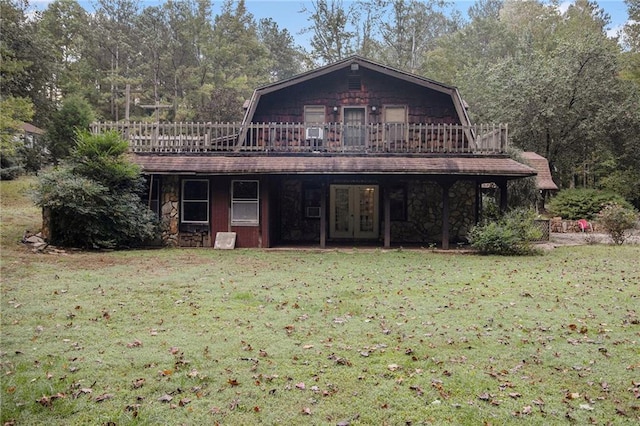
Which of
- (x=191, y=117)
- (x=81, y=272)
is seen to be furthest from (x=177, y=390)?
(x=191, y=117)

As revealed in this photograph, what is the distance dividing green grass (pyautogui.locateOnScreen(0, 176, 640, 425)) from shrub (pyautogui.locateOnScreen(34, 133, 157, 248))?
10.1ft

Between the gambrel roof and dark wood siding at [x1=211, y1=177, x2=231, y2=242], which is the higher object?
the gambrel roof

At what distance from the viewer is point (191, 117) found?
33.3 meters

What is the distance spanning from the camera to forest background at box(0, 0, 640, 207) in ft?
83.3

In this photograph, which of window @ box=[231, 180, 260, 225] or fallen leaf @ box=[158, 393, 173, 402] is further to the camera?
window @ box=[231, 180, 260, 225]

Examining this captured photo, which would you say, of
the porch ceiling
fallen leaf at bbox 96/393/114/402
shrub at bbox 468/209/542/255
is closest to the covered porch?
the porch ceiling

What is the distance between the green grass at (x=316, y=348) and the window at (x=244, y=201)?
17.2ft

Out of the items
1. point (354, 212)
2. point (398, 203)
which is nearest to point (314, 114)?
point (354, 212)

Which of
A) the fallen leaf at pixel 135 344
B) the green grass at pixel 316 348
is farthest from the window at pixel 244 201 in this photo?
the fallen leaf at pixel 135 344

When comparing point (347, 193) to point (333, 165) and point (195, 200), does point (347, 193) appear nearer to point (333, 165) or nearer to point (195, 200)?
point (333, 165)

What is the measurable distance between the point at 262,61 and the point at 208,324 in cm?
3477

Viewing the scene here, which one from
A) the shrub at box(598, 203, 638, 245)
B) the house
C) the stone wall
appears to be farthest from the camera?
the shrub at box(598, 203, 638, 245)

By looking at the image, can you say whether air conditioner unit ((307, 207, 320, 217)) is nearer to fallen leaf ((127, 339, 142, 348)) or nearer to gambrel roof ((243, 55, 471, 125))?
gambrel roof ((243, 55, 471, 125))

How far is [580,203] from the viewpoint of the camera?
78.5ft
